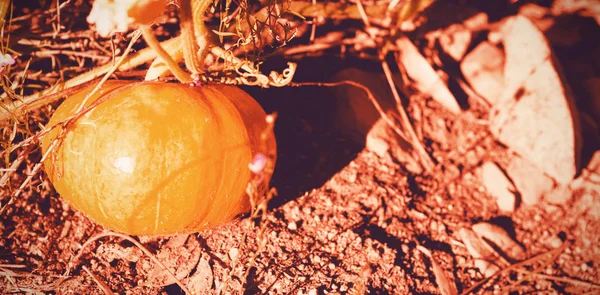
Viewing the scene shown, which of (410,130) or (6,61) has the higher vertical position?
(6,61)

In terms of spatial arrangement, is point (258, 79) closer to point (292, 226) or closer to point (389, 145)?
point (292, 226)

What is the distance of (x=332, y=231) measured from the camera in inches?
70.1

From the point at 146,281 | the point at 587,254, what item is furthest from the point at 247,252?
the point at 587,254

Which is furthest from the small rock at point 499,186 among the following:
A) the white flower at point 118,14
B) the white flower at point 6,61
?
the white flower at point 6,61

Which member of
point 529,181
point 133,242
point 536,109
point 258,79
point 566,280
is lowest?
point 566,280

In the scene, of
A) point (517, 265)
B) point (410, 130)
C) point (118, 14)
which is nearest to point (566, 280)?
point (517, 265)

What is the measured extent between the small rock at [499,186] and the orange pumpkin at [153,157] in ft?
5.00

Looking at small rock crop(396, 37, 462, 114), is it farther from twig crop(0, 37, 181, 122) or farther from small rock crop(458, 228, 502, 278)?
twig crop(0, 37, 181, 122)

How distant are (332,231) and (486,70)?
1575mm

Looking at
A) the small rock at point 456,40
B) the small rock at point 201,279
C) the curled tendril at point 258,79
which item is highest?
the curled tendril at point 258,79

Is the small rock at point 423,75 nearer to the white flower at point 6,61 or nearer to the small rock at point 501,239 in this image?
the small rock at point 501,239

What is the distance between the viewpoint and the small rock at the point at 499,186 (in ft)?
7.11

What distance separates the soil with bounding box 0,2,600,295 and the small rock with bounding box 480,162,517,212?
4 cm

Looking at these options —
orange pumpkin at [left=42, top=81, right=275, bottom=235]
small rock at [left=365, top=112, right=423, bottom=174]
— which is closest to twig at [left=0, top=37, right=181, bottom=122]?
orange pumpkin at [left=42, top=81, right=275, bottom=235]
